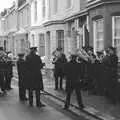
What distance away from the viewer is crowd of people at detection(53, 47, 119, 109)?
12.0 meters

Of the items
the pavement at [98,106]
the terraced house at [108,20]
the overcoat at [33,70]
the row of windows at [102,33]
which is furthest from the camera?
the row of windows at [102,33]

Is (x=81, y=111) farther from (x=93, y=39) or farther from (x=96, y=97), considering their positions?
(x=93, y=39)

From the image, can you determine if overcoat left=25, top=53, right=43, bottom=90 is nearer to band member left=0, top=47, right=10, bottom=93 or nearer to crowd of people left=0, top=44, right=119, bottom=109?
crowd of people left=0, top=44, right=119, bottom=109

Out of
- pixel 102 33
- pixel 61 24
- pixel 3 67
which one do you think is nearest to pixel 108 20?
pixel 102 33

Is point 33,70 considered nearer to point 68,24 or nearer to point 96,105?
point 96,105

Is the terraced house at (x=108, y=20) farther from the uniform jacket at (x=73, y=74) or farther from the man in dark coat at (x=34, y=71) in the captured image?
the uniform jacket at (x=73, y=74)

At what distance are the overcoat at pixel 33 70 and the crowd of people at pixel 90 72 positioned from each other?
91 centimetres

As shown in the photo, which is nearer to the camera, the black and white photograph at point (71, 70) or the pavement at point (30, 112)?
the pavement at point (30, 112)

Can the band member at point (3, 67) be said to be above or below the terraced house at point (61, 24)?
below

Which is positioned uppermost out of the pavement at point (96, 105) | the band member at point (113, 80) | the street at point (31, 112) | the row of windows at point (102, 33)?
the row of windows at point (102, 33)

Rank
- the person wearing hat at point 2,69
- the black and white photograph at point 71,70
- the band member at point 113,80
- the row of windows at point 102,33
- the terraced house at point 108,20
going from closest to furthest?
1. the black and white photograph at point 71,70
2. the band member at point 113,80
3. the person wearing hat at point 2,69
4. the terraced house at point 108,20
5. the row of windows at point 102,33

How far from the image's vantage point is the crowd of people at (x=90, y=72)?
39.2 ft

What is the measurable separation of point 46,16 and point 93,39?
1073 centimetres

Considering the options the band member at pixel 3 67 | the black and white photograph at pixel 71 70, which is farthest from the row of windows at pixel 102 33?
the band member at pixel 3 67
